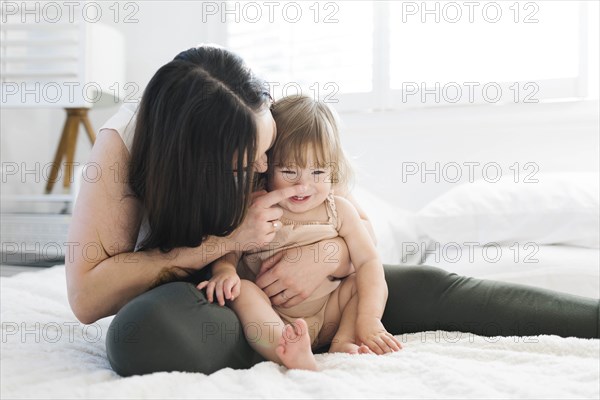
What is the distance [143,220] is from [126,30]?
6.61 ft

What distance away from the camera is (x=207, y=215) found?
3.42 feet

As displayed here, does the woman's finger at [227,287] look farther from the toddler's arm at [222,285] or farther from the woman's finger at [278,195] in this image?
the woman's finger at [278,195]

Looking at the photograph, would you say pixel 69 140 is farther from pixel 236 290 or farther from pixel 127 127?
pixel 236 290

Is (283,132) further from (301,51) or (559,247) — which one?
(301,51)

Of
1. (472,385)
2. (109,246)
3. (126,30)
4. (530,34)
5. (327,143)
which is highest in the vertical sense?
(126,30)

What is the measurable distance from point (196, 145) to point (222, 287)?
231 millimetres

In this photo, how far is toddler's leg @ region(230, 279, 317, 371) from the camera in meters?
0.91

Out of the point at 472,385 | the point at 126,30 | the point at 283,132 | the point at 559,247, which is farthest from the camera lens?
the point at 126,30

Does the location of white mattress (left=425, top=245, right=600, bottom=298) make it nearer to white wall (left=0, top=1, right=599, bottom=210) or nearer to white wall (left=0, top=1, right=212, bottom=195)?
white wall (left=0, top=1, right=599, bottom=210)

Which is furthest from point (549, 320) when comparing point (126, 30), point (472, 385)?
point (126, 30)

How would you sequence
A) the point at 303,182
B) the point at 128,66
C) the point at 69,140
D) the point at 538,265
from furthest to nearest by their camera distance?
the point at 128,66 → the point at 69,140 → the point at 538,265 → the point at 303,182

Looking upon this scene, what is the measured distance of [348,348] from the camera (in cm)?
106

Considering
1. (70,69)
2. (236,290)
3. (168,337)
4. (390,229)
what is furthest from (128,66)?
(168,337)

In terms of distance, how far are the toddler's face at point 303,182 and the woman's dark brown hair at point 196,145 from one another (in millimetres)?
146
